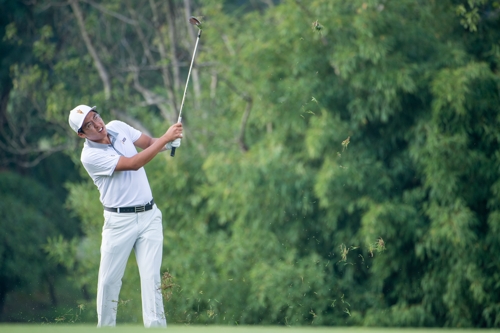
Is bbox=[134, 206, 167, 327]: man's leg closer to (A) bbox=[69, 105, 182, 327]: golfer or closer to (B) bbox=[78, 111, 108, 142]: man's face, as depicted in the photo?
(A) bbox=[69, 105, 182, 327]: golfer

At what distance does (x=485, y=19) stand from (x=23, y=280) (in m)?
10.2

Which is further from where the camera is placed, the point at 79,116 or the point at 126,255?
the point at 126,255

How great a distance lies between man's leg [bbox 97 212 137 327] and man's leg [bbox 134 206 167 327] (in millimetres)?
81

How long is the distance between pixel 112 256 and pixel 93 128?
958 millimetres

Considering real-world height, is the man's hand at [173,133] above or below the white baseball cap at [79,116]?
below

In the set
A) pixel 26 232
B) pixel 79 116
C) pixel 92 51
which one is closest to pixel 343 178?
pixel 79 116

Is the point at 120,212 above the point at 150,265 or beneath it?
above

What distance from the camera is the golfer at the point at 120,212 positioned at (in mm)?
5461

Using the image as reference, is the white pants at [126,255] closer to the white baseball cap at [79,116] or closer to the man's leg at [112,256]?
the man's leg at [112,256]

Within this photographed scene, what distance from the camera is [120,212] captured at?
218 inches

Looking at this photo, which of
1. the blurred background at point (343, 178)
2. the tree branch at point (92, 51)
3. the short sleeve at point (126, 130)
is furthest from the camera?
the tree branch at point (92, 51)

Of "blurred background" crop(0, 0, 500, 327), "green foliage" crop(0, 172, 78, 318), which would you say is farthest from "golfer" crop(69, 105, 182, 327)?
"green foliage" crop(0, 172, 78, 318)

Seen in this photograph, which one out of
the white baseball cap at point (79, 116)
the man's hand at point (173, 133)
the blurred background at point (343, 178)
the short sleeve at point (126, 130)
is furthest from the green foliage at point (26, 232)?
the man's hand at point (173, 133)

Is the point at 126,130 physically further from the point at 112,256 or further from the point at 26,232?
the point at 26,232
